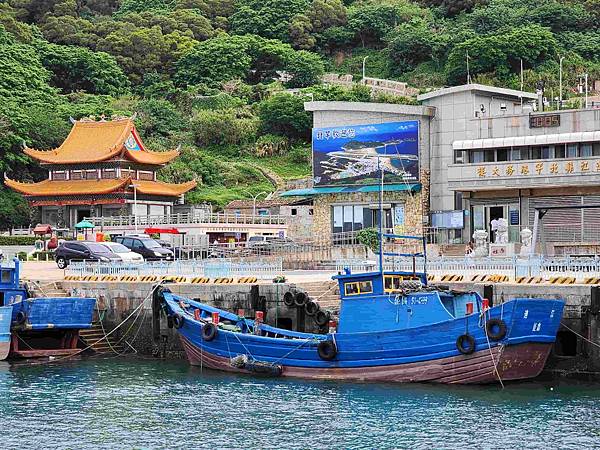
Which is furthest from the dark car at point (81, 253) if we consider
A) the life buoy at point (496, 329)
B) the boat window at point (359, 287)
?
the life buoy at point (496, 329)

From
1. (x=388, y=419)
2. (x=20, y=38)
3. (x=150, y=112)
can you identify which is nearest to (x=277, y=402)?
(x=388, y=419)

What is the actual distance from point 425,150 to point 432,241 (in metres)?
4.99

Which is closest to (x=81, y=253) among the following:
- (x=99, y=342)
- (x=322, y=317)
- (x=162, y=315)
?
(x=99, y=342)

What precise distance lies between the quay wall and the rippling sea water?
131 inches

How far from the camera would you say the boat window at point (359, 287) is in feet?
116

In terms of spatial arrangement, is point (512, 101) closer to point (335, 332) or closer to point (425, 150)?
point (425, 150)

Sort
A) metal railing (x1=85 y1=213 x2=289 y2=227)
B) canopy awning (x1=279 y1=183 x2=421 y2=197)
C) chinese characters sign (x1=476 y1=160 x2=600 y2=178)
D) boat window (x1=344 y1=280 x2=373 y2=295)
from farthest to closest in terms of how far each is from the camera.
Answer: metal railing (x1=85 y1=213 x2=289 y2=227)
canopy awning (x1=279 y1=183 x2=421 y2=197)
chinese characters sign (x1=476 y1=160 x2=600 y2=178)
boat window (x1=344 y1=280 x2=373 y2=295)

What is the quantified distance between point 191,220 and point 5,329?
3402cm

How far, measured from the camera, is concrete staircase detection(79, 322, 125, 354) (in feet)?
144

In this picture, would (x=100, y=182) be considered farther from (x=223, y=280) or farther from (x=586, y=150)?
(x=223, y=280)

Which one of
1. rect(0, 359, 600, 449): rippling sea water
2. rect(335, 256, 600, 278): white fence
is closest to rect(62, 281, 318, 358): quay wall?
rect(0, 359, 600, 449): rippling sea water

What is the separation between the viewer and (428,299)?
113 feet

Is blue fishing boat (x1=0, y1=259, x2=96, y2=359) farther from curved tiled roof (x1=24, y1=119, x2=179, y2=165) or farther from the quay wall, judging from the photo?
curved tiled roof (x1=24, y1=119, x2=179, y2=165)

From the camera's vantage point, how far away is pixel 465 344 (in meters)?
Result: 33.7
